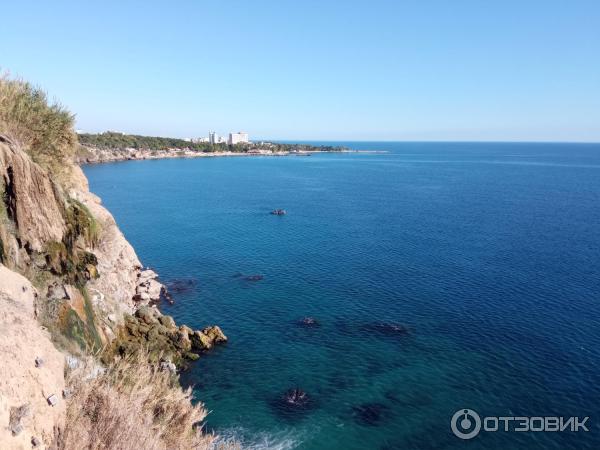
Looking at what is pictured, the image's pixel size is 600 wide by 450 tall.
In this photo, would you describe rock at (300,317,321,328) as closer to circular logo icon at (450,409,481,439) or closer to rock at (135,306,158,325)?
rock at (135,306,158,325)

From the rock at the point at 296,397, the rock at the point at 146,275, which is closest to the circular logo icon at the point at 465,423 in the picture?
the rock at the point at 296,397

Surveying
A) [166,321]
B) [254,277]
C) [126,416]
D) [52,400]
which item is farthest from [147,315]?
[126,416]

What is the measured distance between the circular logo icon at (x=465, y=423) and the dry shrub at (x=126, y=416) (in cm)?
2125

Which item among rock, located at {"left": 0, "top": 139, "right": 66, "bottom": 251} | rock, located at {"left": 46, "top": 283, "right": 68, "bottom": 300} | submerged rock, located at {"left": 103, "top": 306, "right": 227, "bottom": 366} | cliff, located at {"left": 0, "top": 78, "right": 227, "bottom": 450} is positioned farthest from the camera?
submerged rock, located at {"left": 103, "top": 306, "right": 227, "bottom": 366}

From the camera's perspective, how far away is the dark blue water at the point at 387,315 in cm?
3431

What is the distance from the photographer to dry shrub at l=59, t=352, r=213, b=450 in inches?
650

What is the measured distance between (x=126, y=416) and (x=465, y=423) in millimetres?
27497

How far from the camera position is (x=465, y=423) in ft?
110

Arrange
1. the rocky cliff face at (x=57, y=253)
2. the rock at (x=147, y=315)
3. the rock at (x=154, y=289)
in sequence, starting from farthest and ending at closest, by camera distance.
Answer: the rock at (x=154, y=289) → the rock at (x=147, y=315) → the rocky cliff face at (x=57, y=253)

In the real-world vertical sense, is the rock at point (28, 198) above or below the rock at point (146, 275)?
above

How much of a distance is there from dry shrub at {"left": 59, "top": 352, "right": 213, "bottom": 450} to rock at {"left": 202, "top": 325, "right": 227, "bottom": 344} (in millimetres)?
23338

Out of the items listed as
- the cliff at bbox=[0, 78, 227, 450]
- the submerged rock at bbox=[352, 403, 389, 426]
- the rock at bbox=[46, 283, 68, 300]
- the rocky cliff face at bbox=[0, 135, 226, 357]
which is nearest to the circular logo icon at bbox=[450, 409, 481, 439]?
the submerged rock at bbox=[352, 403, 389, 426]
